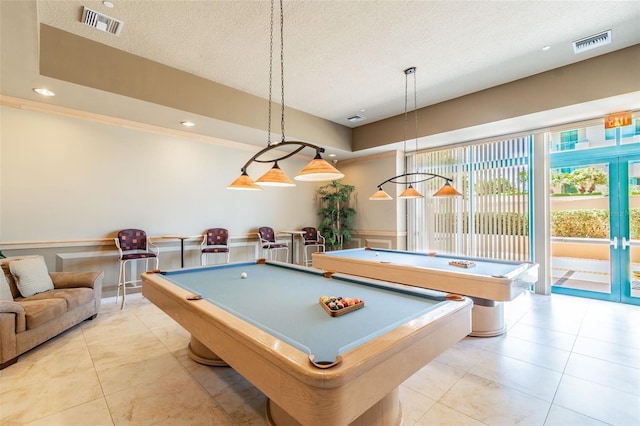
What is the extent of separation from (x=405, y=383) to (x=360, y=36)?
346cm

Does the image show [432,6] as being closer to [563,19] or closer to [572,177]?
[563,19]

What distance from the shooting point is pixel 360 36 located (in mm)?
3215

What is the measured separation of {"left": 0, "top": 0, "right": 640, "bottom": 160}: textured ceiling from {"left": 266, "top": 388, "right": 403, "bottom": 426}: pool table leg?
10.7 feet

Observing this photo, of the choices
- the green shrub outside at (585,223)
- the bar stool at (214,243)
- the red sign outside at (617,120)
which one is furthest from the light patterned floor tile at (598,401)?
the bar stool at (214,243)

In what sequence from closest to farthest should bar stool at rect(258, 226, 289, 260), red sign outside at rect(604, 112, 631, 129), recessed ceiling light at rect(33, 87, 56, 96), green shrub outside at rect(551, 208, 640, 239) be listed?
recessed ceiling light at rect(33, 87, 56, 96), red sign outside at rect(604, 112, 631, 129), green shrub outside at rect(551, 208, 640, 239), bar stool at rect(258, 226, 289, 260)

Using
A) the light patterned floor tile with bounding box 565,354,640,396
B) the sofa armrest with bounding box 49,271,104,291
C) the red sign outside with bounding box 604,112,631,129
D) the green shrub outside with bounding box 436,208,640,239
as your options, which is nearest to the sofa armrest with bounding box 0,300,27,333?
the sofa armrest with bounding box 49,271,104,291

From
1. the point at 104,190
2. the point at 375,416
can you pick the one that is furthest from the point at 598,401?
the point at 104,190

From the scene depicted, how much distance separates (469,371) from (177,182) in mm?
5130

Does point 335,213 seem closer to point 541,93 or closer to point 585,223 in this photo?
point 541,93

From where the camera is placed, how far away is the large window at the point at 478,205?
5172 millimetres

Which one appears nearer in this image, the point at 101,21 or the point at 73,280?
the point at 101,21

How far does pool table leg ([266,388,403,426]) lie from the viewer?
161cm

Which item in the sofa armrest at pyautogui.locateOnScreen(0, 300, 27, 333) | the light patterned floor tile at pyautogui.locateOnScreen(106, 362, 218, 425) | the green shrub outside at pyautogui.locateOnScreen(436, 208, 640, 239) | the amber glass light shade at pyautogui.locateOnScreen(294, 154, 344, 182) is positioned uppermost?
the amber glass light shade at pyautogui.locateOnScreen(294, 154, 344, 182)

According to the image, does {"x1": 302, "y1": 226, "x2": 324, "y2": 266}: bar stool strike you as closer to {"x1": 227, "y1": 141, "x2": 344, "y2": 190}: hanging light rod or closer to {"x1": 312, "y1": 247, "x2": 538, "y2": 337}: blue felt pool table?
{"x1": 312, "y1": 247, "x2": 538, "y2": 337}: blue felt pool table
